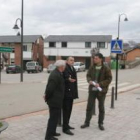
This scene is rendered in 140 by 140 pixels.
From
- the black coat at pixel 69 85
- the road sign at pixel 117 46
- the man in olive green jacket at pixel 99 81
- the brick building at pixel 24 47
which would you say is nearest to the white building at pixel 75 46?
the brick building at pixel 24 47

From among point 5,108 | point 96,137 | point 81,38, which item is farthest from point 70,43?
point 96,137

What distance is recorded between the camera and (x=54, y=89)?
5828 millimetres

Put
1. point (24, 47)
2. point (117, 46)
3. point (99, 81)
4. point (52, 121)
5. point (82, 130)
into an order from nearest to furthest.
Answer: point (52, 121) < point (82, 130) < point (99, 81) < point (117, 46) < point (24, 47)

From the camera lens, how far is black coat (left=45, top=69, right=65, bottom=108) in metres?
5.80

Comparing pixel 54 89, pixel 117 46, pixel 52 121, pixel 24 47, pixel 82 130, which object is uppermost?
pixel 24 47

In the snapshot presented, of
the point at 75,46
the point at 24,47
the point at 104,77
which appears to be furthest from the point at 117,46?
the point at 24,47

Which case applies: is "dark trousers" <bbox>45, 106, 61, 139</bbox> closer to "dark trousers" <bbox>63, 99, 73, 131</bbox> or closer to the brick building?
"dark trousers" <bbox>63, 99, 73, 131</bbox>

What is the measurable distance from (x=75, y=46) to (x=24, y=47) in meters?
10.6

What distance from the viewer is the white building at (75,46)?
196 feet

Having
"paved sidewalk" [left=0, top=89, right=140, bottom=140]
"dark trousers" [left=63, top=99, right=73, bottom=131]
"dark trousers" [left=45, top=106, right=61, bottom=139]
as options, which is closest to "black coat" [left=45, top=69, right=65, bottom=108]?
"dark trousers" [left=45, top=106, right=61, bottom=139]

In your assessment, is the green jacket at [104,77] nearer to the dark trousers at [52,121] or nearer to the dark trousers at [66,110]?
the dark trousers at [66,110]

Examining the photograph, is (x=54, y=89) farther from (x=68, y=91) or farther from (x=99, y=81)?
(x=99, y=81)

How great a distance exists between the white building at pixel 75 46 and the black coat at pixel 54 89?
2095 inches

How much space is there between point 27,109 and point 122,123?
351cm
